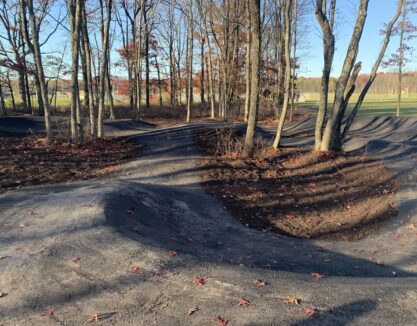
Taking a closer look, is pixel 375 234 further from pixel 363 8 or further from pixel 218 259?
pixel 363 8

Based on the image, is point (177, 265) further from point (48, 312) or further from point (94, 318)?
A: point (48, 312)

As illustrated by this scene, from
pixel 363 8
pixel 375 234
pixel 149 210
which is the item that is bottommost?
pixel 375 234

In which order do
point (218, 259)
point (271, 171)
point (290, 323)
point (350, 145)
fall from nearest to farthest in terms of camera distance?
1. point (290, 323)
2. point (218, 259)
3. point (271, 171)
4. point (350, 145)

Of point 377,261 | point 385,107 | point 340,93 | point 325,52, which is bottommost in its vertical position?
point 377,261

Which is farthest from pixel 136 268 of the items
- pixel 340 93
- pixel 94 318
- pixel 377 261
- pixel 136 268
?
pixel 340 93

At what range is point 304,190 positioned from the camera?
A: 349 inches

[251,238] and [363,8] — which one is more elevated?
[363,8]

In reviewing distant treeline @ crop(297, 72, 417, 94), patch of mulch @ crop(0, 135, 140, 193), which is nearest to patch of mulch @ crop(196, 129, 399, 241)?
patch of mulch @ crop(0, 135, 140, 193)

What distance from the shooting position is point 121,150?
1262 centimetres

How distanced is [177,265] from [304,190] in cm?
564

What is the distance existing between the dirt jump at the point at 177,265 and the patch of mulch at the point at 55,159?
187 cm

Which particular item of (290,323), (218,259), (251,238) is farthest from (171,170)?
(290,323)

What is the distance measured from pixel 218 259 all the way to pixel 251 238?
4.50ft

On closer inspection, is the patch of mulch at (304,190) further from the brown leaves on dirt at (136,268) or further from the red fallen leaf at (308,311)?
the red fallen leaf at (308,311)
